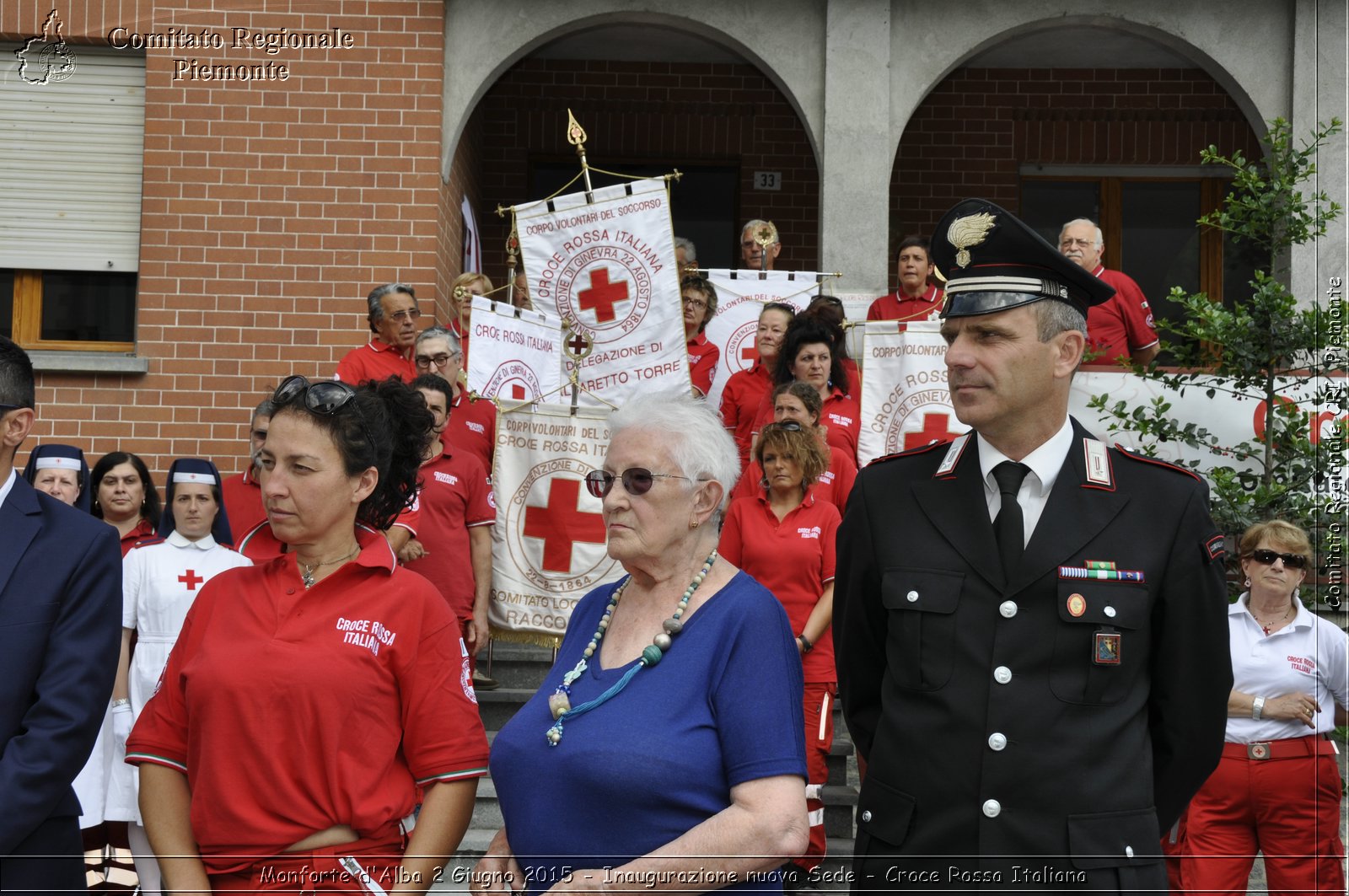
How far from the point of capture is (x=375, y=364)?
8312mm

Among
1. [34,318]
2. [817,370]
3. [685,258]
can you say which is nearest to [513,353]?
[685,258]

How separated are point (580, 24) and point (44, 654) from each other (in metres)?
8.37

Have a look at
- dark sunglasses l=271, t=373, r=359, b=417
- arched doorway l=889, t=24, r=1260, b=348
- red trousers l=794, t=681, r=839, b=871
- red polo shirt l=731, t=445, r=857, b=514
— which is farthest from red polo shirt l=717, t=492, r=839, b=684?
arched doorway l=889, t=24, r=1260, b=348

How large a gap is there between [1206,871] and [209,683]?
4446mm

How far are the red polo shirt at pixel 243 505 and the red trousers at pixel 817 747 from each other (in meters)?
2.80

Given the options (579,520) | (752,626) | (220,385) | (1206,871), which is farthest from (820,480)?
(220,385)

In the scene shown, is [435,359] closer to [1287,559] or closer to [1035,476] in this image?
[1287,559]

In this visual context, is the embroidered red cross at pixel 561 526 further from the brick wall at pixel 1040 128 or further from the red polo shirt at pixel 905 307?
the brick wall at pixel 1040 128

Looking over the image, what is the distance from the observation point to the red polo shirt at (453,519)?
7117mm

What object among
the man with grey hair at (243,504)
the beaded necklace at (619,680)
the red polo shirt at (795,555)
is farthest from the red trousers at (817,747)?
the beaded necklace at (619,680)

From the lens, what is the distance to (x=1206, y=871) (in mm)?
5973

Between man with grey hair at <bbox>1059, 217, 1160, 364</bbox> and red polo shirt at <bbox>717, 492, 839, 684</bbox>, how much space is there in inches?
112

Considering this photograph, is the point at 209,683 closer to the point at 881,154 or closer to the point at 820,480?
the point at 820,480

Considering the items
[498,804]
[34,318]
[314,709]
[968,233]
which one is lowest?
[498,804]
